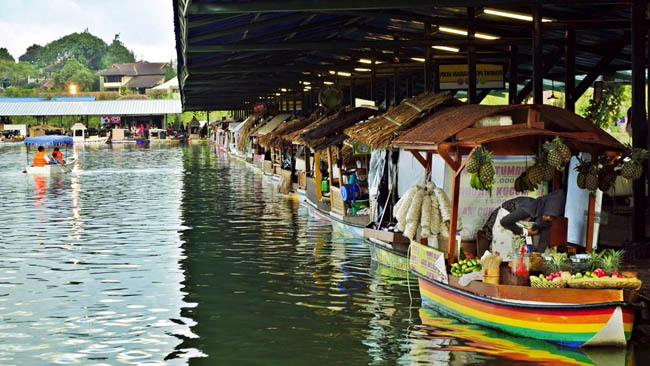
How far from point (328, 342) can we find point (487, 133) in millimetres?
3152

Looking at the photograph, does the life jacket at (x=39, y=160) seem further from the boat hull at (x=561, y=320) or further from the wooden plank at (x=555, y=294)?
the wooden plank at (x=555, y=294)

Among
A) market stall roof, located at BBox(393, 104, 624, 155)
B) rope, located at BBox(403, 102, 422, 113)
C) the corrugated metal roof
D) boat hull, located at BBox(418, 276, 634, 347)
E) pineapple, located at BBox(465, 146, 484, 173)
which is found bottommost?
boat hull, located at BBox(418, 276, 634, 347)

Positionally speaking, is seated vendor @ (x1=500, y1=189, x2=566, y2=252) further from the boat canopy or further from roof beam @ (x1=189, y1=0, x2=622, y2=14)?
the boat canopy

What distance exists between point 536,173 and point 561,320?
2212 mm

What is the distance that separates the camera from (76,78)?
18562cm

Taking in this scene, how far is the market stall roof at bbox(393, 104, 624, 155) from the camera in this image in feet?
38.8

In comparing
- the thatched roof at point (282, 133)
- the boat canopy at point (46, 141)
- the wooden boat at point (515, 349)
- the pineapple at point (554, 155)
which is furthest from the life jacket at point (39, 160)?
the pineapple at point (554, 155)

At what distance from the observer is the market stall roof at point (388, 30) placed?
47.0ft

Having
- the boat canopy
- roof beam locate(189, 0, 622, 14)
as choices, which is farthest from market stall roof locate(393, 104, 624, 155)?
the boat canopy

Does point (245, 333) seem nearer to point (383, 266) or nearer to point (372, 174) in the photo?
point (383, 266)

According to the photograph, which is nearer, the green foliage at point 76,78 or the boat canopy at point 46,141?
the boat canopy at point 46,141

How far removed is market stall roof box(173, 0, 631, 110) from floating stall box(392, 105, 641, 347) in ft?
8.28

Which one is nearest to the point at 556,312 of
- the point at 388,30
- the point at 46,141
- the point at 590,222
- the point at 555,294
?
the point at 555,294

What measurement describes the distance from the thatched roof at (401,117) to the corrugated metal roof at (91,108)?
84.4m
